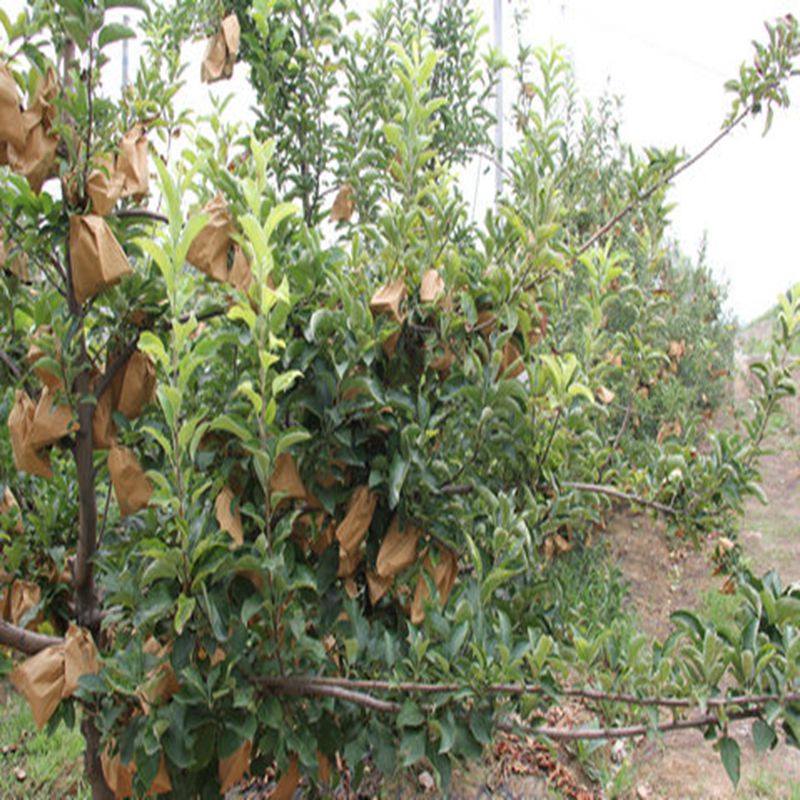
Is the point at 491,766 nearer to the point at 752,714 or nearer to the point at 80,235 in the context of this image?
the point at 752,714

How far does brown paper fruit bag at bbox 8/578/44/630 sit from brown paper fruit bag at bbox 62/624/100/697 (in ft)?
0.73

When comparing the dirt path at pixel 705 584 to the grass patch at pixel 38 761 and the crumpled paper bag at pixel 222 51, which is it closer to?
the crumpled paper bag at pixel 222 51

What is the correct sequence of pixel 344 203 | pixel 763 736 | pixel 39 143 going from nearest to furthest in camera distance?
pixel 763 736 < pixel 39 143 < pixel 344 203

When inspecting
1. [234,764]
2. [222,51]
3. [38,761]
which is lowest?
[38,761]

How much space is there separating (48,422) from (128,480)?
0.19m

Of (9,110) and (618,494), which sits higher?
(9,110)

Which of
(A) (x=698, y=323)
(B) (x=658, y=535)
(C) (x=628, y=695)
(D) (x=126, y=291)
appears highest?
(A) (x=698, y=323)

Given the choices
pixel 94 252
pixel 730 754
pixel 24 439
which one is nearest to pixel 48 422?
pixel 24 439

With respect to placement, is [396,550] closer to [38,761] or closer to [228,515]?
[228,515]

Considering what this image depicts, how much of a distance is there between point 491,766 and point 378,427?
1957 mm

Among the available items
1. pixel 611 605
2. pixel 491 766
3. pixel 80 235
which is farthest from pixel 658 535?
pixel 80 235

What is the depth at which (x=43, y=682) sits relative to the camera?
59.7 inches

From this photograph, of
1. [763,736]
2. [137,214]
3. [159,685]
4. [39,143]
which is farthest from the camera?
[137,214]

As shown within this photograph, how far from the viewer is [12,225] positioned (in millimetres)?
1605
